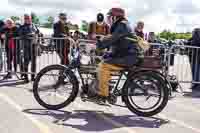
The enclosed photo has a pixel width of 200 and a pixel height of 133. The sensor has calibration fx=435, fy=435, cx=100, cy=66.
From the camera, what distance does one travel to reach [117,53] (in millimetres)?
7430

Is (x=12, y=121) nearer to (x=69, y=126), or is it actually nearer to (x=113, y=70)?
(x=69, y=126)

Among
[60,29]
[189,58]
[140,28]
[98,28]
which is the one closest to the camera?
[60,29]

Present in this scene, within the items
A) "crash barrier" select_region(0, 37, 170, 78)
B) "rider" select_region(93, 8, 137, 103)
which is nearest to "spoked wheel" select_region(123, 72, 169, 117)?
"rider" select_region(93, 8, 137, 103)

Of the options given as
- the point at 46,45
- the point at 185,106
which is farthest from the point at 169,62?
the point at 46,45

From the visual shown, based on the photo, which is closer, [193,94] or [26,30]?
[193,94]

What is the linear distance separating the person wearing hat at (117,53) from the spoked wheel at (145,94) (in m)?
0.31

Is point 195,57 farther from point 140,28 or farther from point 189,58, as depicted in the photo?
point 140,28

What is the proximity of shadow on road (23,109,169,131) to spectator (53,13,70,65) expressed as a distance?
11.2 feet

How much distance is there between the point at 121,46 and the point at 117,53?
0.14 m

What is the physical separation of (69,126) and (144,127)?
118cm

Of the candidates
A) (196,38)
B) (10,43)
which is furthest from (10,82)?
(196,38)

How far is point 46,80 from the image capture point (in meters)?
7.73

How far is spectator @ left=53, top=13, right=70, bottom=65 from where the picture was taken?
35.9ft

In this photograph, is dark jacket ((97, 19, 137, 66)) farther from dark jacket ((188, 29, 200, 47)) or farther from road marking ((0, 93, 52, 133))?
dark jacket ((188, 29, 200, 47))
